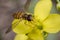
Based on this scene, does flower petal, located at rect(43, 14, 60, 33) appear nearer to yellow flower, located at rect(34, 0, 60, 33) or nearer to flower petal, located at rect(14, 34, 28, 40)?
yellow flower, located at rect(34, 0, 60, 33)

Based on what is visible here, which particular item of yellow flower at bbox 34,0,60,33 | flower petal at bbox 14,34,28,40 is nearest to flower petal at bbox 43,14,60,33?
yellow flower at bbox 34,0,60,33

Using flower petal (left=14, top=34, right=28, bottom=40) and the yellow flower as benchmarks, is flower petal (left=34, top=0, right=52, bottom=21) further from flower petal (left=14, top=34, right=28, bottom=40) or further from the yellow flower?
flower petal (left=14, top=34, right=28, bottom=40)

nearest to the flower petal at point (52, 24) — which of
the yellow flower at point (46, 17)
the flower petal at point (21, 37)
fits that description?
the yellow flower at point (46, 17)

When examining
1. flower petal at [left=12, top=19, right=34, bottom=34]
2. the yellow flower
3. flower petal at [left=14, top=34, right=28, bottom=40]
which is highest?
the yellow flower

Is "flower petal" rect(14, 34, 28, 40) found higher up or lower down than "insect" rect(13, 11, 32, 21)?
lower down

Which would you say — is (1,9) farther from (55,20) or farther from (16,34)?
(55,20)

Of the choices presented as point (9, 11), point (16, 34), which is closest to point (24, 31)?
point (16, 34)

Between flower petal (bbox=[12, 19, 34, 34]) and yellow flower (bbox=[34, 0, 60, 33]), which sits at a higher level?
yellow flower (bbox=[34, 0, 60, 33])
